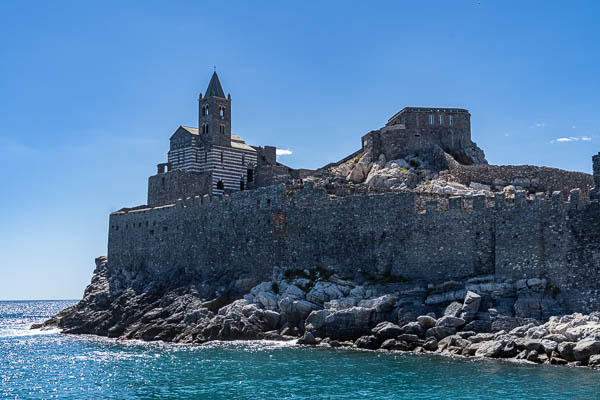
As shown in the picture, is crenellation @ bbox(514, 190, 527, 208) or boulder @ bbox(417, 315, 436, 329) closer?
boulder @ bbox(417, 315, 436, 329)

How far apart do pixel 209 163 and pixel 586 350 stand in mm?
35715

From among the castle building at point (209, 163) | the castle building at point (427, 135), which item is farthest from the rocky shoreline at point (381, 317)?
the castle building at point (427, 135)

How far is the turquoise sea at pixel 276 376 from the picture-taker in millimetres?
25969

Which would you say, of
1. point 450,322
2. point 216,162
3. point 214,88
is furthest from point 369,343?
point 214,88

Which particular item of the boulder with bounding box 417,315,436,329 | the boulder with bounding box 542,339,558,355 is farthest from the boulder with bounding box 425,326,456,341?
the boulder with bounding box 542,339,558,355

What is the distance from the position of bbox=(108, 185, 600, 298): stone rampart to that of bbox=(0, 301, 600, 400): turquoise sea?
7.88 m

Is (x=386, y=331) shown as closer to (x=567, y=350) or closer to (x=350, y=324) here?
(x=350, y=324)

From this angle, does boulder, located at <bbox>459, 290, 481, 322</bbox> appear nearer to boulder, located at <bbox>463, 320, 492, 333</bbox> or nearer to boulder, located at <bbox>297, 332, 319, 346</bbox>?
boulder, located at <bbox>463, 320, 492, 333</bbox>

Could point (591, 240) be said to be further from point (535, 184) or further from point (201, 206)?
point (201, 206)

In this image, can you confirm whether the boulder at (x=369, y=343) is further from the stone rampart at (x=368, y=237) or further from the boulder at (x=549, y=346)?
the boulder at (x=549, y=346)

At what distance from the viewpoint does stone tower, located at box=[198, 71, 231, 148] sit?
5916cm

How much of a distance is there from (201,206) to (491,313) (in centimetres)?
2478

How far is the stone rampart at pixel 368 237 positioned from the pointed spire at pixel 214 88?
10890 mm

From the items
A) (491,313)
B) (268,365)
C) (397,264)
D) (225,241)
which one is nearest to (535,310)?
(491,313)
